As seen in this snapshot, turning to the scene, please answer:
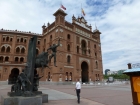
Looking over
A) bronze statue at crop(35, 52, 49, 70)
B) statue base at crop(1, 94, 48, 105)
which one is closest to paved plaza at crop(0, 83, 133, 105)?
statue base at crop(1, 94, 48, 105)

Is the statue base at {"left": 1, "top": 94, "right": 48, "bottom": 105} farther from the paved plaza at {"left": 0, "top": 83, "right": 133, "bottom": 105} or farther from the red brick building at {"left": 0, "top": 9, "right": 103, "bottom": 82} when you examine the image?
the red brick building at {"left": 0, "top": 9, "right": 103, "bottom": 82}

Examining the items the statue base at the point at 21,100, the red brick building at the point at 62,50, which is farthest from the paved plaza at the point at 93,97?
the red brick building at the point at 62,50

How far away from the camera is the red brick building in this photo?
115 ft

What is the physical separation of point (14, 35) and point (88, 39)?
82.9 feet

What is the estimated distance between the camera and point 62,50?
34.9 meters

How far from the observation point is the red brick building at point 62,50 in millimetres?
35062

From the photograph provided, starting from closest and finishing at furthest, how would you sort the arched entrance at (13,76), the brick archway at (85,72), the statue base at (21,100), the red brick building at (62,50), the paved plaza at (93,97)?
the statue base at (21,100), the paved plaza at (93,97), the red brick building at (62,50), the arched entrance at (13,76), the brick archway at (85,72)

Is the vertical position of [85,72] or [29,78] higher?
[85,72]

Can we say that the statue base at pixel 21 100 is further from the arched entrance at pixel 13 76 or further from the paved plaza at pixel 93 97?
the arched entrance at pixel 13 76

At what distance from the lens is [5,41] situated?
39.3m

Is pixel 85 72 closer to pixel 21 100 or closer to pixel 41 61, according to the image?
pixel 41 61

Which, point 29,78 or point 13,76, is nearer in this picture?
point 29,78

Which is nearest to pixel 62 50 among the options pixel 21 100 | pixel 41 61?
pixel 41 61

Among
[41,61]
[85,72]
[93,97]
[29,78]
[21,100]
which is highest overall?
[41,61]
